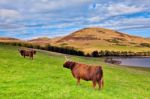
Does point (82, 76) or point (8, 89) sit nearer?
point (8, 89)

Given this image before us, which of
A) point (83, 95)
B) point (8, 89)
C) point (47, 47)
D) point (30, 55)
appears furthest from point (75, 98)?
point (47, 47)

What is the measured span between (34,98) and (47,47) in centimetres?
14051

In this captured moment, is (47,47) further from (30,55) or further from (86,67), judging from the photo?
(86,67)

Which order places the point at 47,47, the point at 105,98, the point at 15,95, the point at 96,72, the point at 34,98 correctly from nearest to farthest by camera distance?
1. the point at 34,98
2. the point at 15,95
3. the point at 105,98
4. the point at 96,72
5. the point at 47,47

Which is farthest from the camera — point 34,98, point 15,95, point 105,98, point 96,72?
point 96,72

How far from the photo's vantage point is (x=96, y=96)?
24.1m

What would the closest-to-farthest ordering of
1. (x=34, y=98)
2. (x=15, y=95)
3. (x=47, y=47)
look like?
(x=34, y=98), (x=15, y=95), (x=47, y=47)

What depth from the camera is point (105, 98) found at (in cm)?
2452

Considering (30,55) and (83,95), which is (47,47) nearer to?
(30,55)

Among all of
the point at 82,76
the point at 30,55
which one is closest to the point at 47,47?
the point at 30,55

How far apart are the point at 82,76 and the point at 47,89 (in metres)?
6.22

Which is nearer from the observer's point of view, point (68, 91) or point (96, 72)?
point (68, 91)

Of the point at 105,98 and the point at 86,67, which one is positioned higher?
the point at 86,67

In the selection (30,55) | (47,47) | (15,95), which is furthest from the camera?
(47,47)
